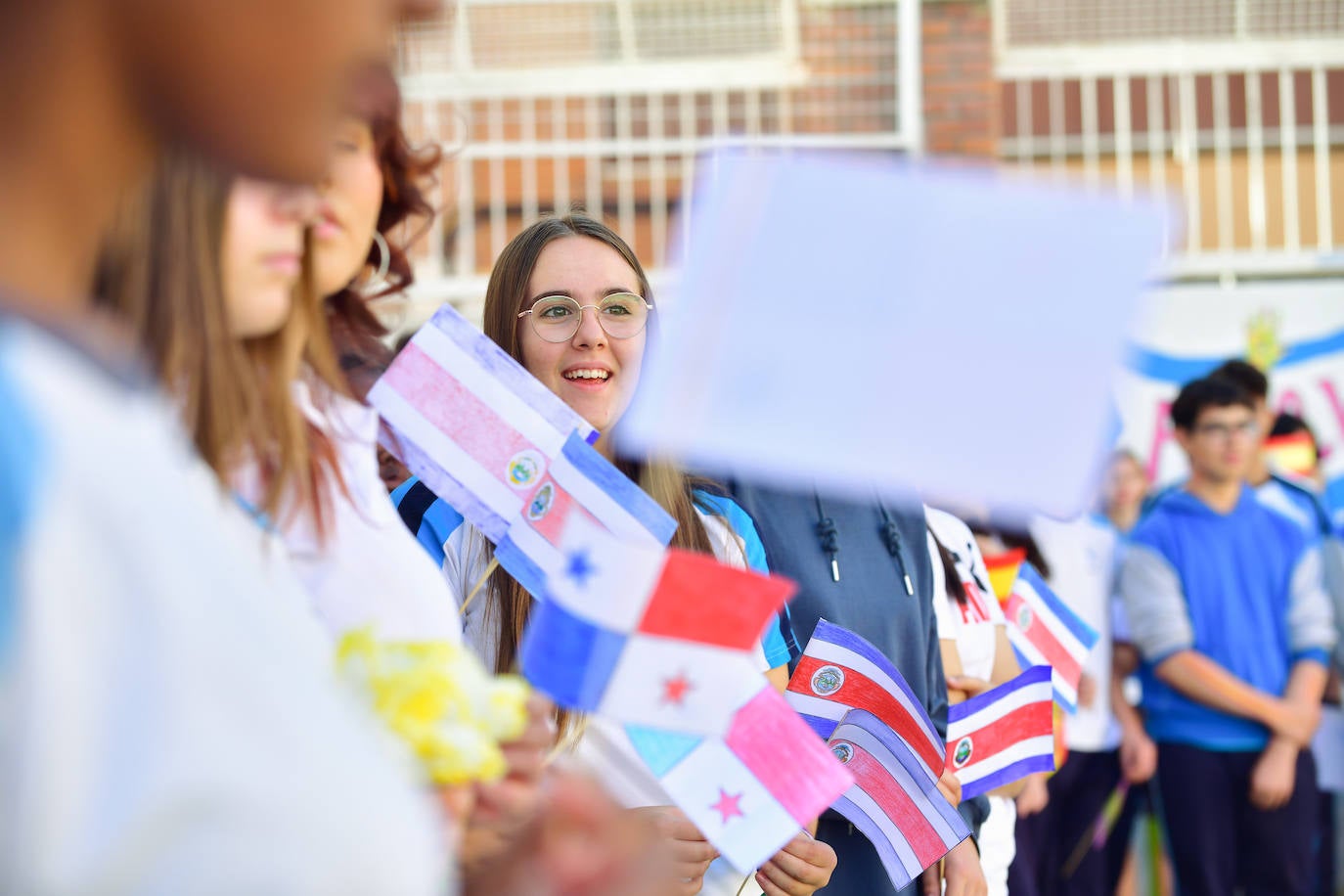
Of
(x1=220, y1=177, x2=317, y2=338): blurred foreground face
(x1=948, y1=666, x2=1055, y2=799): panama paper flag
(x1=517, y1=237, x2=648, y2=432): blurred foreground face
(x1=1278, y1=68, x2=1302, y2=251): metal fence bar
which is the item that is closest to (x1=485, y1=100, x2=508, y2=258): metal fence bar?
(x1=1278, y1=68, x2=1302, y2=251): metal fence bar

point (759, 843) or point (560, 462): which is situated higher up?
point (560, 462)

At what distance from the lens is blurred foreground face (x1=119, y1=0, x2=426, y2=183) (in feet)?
1.95

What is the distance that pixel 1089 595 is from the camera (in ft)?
15.5

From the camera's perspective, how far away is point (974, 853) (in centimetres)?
273

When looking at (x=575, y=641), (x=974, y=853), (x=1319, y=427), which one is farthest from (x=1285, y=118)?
(x=575, y=641)

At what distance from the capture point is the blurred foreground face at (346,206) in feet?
4.31

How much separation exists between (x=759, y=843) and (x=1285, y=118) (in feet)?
25.6

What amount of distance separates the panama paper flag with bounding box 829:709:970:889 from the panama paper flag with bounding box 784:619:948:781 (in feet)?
0.07

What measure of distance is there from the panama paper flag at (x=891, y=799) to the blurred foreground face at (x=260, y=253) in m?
1.36

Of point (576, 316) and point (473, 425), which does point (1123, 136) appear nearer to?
point (576, 316)

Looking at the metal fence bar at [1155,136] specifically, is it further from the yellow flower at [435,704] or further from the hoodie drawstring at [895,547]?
the yellow flower at [435,704]

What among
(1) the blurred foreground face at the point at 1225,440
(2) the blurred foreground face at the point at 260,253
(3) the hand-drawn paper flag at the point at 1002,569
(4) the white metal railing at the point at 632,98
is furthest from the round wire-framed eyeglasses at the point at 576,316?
(4) the white metal railing at the point at 632,98

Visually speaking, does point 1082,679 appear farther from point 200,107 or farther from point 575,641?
point 200,107

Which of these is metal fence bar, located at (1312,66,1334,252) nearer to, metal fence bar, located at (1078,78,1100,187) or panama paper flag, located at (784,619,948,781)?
metal fence bar, located at (1078,78,1100,187)
